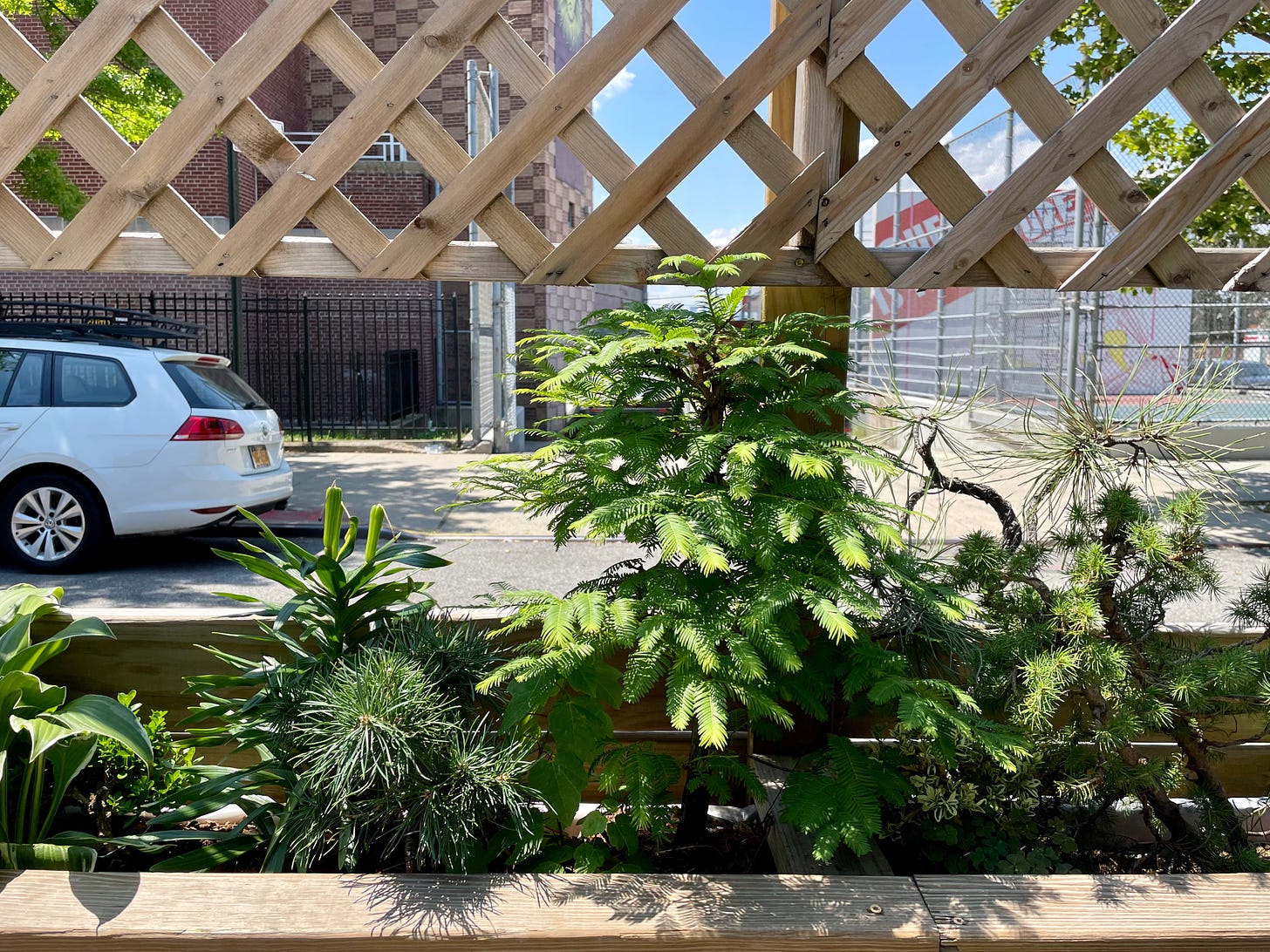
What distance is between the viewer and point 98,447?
821cm

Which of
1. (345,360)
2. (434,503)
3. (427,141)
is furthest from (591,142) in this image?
(345,360)

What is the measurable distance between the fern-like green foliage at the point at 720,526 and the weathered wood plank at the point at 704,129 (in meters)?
0.21

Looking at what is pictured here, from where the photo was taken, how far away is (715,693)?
1.74m

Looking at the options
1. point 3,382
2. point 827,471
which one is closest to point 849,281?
point 827,471

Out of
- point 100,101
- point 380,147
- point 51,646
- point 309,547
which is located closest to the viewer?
point 51,646

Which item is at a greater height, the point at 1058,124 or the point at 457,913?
the point at 1058,124

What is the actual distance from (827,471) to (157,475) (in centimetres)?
760

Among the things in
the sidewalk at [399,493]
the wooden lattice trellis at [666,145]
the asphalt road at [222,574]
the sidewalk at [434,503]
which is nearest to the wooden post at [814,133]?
the wooden lattice trellis at [666,145]

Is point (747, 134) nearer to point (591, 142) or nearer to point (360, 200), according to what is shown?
point (591, 142)

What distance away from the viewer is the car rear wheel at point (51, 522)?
8.29 metres

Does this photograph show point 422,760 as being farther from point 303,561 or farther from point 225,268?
point 225,268

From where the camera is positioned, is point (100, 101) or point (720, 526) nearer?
point (720, 526)

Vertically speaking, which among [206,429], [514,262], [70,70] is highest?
[70,70]

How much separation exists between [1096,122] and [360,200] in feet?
73.6
